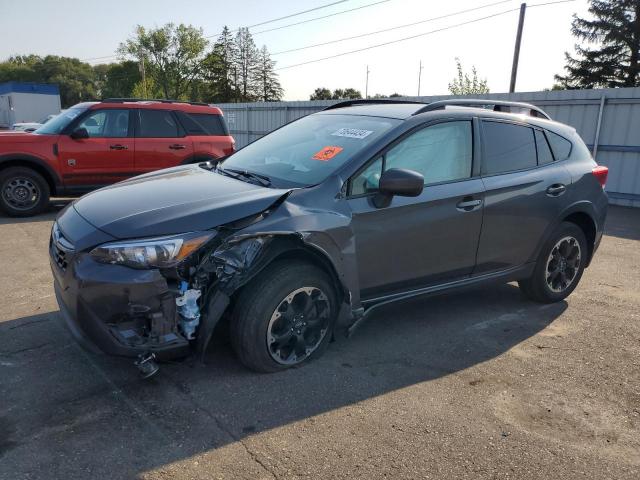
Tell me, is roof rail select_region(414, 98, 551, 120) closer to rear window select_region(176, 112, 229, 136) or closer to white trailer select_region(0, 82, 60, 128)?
rear window select_region(176, 112, 229, 136)

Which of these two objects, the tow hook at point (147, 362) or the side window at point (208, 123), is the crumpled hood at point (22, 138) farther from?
the tow hook at point (147, 362)

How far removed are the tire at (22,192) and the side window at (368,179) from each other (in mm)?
6801

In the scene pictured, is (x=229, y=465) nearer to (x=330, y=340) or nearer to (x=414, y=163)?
(x=330, y=340)

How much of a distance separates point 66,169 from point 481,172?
700cm

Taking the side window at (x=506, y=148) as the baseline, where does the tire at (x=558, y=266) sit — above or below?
below

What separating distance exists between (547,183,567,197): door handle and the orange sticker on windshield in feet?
6.66

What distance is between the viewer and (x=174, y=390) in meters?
3.18

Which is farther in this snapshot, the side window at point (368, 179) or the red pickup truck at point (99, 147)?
the red pickup truck at point (99, 147)

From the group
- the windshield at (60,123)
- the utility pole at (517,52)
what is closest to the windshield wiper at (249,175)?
the windshield at (60,123)

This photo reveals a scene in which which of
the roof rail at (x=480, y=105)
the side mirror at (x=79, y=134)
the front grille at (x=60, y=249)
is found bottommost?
the front grille at (x=60, y=249)

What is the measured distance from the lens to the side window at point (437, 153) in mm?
3735

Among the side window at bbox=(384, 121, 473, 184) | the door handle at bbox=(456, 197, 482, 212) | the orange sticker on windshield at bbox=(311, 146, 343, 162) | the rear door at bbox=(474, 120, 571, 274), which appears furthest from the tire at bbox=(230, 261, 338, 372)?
the rear door at bbox=(474, 120, 571, 274)

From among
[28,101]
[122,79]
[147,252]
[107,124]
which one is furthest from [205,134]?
A: [122,79]

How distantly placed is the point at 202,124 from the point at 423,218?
687 cm
